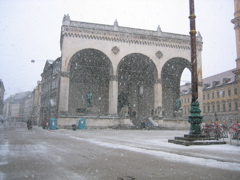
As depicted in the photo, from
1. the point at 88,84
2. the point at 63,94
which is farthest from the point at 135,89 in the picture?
the point at 63,94

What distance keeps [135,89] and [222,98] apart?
2123cm

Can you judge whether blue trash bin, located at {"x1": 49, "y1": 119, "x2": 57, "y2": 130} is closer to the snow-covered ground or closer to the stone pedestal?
the snow-covered ground

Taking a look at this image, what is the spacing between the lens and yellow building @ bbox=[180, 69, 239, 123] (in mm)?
46531

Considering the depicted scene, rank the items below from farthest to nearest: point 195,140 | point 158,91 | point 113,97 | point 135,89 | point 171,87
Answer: point 171,87, point 135,89, point 158,91, point 113,97, point 195,140

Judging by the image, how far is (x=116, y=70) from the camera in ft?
108

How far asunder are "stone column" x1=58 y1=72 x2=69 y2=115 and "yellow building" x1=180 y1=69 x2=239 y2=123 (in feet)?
88.2

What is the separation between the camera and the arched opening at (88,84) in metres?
35.5

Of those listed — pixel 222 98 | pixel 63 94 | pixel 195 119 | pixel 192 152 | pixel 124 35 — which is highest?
pixel 124 35

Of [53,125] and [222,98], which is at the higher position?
[222,98]

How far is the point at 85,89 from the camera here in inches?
1464

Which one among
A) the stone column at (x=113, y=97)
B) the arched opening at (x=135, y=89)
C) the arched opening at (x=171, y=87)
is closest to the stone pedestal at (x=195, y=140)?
the stone column at (x=113, y=97)

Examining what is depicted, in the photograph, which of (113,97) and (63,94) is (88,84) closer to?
(113,97)

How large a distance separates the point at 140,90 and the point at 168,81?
5315 millimetres

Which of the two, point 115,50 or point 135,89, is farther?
point 135,89
